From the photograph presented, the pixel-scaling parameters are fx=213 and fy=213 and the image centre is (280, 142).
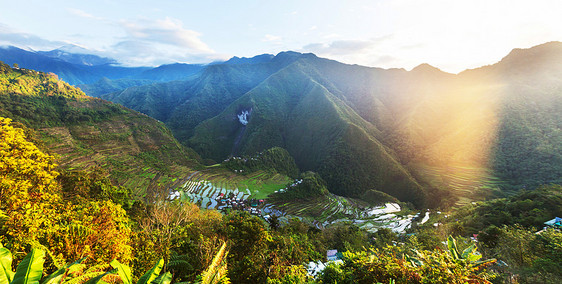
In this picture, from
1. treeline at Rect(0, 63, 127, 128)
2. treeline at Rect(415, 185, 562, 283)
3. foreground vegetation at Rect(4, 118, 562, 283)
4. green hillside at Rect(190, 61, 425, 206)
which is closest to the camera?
foreground vegetation at Rect(4, 118, 562, 283)

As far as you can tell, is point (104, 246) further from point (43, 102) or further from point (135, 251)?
point (43, 102)

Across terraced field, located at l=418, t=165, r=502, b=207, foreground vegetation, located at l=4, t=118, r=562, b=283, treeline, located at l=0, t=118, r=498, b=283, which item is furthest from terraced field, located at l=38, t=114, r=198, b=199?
terraced field, located at l=418, t=165, r=502, b=207

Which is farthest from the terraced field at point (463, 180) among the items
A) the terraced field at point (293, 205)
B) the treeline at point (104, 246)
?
the treeline at point (104, 246)

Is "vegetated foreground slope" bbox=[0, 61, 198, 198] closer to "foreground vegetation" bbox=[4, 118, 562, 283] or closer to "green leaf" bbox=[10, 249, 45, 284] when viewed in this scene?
"foreground vegetation" bbox=[4, 118, 562, 283]

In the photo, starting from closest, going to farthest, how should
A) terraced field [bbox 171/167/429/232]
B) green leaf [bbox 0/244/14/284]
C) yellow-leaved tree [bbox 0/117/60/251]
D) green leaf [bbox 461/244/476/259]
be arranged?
green leaf [bbox 0/244/14/284] < yellow-leaved tree [bbox 0/117/60/251] < green leaf [bbox 461/244/476/259] < terraced field [bbox 171/167/429/232]

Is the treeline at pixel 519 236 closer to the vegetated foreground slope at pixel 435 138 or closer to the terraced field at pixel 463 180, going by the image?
the terraced field at pixel 463 180

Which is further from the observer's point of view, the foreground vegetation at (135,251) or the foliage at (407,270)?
the foreground vegetation at (135,251)

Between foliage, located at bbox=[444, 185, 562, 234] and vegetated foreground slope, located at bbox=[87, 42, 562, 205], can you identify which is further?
vegetated foreground slope, located at bbox=[87, 42, 562, 205]

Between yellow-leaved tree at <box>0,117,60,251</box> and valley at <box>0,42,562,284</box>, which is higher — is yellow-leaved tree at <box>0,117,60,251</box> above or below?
above
